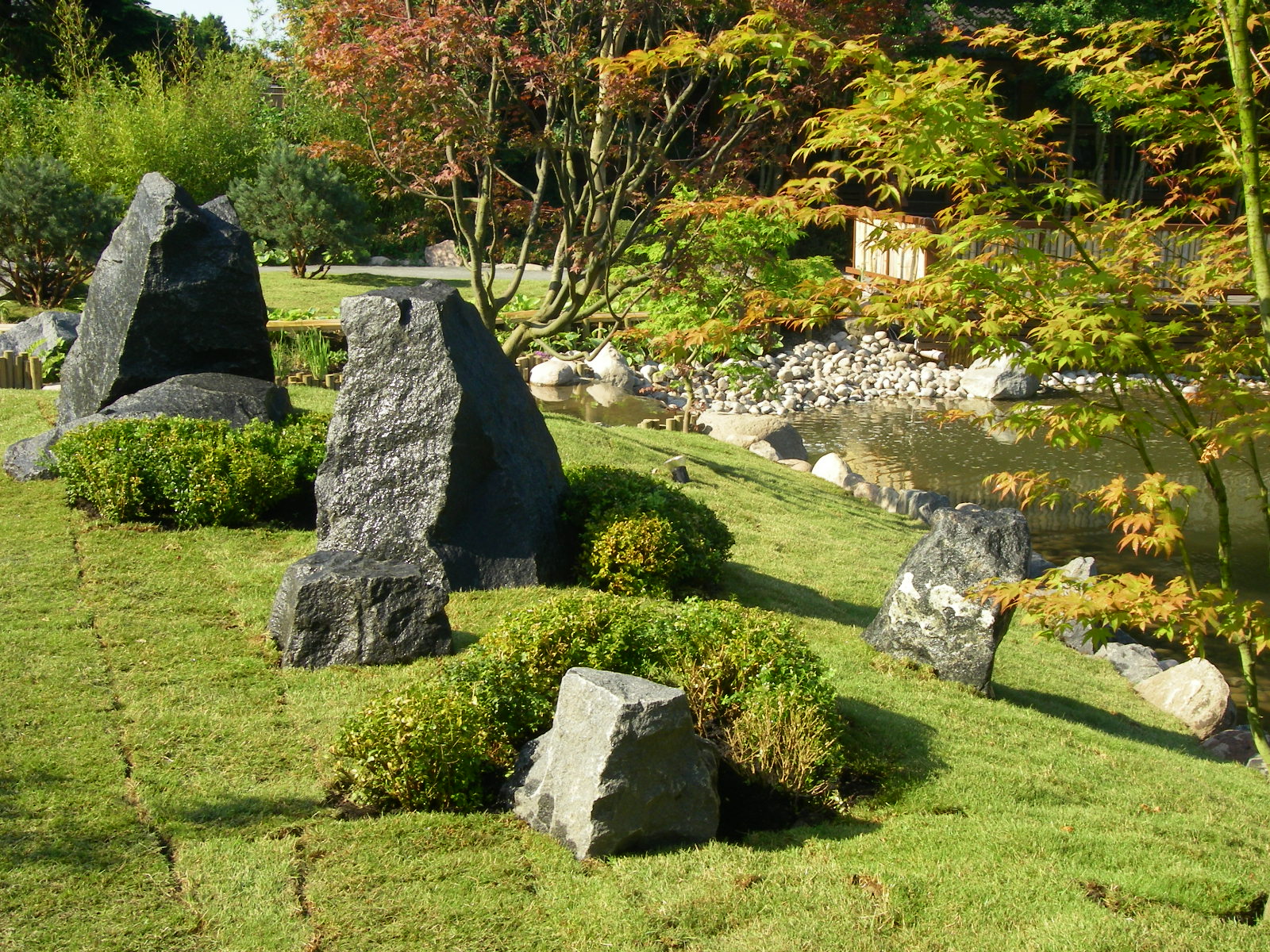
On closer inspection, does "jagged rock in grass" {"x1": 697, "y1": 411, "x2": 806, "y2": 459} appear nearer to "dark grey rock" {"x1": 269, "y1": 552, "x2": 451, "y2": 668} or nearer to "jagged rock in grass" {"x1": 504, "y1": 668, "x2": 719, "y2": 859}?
"dark grey rock" {"x1": 269, "y1": 552, "x2": 451, "y2": 668}

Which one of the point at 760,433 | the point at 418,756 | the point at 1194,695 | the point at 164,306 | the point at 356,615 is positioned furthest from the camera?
the point at 760,433

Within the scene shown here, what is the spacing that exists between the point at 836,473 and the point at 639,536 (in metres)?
8.29

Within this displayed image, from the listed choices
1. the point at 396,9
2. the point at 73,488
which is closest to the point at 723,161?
the point at 396,9

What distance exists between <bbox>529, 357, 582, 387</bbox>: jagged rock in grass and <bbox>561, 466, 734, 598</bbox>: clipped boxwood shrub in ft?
41.2

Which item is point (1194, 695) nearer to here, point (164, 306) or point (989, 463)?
point (164, 306)

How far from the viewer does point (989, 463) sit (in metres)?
18.8

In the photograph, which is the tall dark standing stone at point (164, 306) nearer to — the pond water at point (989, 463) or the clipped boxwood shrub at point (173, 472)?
the clipped boxwood shrub at point (173, 472)

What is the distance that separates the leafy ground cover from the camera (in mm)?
4180

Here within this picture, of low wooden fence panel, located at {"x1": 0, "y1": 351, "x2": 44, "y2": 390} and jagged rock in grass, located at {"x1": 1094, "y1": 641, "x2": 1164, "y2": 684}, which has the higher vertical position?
low wooden fence panel, located at {"x1": 0, "y1": 351, "x2": 44, "y2": 390}

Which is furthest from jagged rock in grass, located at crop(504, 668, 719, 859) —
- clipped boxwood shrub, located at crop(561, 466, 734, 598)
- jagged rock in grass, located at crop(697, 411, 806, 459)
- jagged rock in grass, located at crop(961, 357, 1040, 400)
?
jagged rock in grass, located at crop(961, 357, 1040, 400)

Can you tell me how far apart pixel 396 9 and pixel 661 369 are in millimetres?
11227

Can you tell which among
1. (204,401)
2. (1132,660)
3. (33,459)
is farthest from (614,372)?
(33,459)

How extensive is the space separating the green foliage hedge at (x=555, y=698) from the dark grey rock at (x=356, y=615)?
1.12 ft

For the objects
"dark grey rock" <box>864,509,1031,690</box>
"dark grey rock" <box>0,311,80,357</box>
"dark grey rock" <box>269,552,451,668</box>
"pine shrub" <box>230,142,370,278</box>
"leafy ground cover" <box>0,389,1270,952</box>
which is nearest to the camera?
"leafy ground cover" <box>0,389,1270,952</box>
